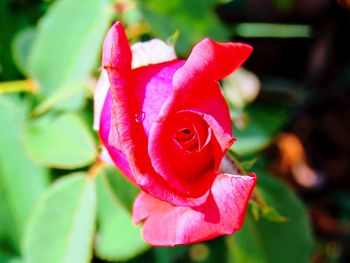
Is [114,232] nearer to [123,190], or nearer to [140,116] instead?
[123,190]

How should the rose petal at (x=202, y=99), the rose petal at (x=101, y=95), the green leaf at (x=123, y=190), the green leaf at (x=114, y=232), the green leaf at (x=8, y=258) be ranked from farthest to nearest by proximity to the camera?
the green leaf at (x=8, y=258) < the green leaf at (x=114, y=232) < the green leaf at (x=123, y=190) < the rose petal at (x=101, y=95) < the rose petal at (x=202, y=99)

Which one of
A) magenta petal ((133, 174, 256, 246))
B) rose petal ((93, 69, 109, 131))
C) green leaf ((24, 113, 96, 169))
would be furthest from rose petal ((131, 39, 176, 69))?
green leaf ((24, 113, 96, 169))

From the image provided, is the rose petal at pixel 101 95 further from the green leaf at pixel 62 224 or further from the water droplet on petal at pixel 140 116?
the green leaf at pixel 62 224

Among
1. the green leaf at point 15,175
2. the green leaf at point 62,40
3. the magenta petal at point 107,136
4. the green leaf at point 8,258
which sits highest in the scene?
the magenta petal at point 107,136

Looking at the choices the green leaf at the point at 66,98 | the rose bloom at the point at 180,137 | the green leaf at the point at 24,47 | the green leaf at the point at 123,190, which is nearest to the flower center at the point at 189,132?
the rose bloom at the point at 180,137

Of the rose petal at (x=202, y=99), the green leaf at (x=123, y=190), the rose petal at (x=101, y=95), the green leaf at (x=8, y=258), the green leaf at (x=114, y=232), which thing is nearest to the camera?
the rose petal at (x=202, y=99)

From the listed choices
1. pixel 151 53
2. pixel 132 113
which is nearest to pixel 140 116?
pixel 132 113
